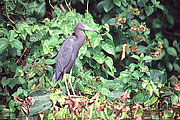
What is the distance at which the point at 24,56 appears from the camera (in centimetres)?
212

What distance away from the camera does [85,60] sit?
1.93 meters

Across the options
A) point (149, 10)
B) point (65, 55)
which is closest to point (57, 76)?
point (65, 55)

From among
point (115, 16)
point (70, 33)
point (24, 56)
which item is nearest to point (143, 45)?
point (115, 16)

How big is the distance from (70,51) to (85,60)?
41 centimetres

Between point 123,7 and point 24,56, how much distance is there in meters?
0.81

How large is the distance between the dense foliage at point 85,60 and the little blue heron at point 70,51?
0.41 feet

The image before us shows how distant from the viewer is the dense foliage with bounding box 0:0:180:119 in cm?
174

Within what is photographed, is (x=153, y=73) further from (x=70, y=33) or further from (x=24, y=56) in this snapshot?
(x=24, y=56)

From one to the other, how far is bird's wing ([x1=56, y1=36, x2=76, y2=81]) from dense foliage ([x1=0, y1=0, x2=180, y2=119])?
0.11 m

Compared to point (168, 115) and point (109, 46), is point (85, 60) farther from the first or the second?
point (168, 115)

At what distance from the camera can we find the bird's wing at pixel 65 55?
4.99 ft

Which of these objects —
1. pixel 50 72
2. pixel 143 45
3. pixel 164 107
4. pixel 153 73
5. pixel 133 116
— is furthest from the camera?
pixel 143 45

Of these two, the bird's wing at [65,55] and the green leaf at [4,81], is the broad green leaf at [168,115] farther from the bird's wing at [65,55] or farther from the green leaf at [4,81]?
the green leaf at [4,81]

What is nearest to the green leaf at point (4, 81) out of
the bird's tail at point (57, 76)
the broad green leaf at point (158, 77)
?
the bird's tail at point (57, 76)
